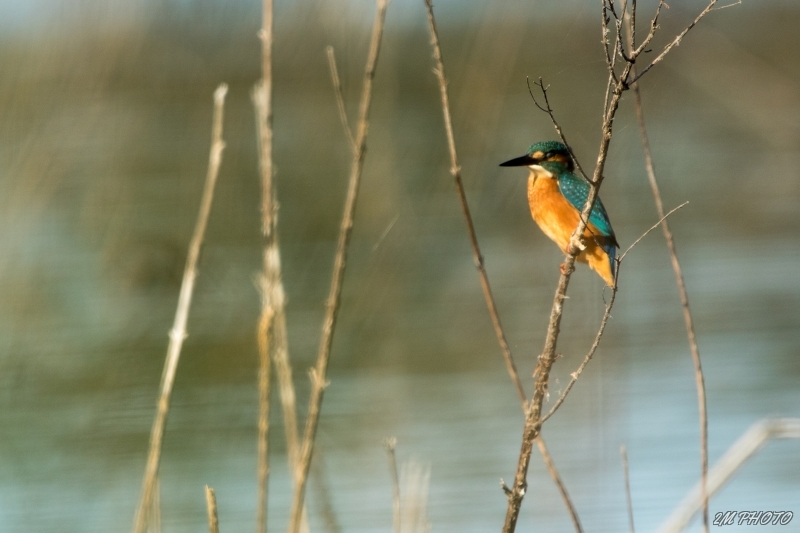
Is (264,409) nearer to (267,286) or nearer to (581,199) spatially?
(267,286)

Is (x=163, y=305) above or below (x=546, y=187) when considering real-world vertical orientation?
above

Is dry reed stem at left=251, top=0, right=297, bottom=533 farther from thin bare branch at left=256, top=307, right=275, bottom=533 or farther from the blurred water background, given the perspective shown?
the blurred water background

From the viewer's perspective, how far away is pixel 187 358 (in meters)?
4.37

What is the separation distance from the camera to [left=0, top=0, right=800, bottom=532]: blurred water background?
3645mm

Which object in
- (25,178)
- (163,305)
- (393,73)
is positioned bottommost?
(163,305)

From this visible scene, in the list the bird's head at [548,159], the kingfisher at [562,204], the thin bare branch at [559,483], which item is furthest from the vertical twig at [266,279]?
the bird's head at [548,159]

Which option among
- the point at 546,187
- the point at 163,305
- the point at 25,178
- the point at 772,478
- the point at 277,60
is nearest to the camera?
the point at 546,187

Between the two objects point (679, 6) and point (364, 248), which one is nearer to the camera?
point (679, 6)

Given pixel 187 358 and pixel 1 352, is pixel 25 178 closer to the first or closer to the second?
pixel 1 352

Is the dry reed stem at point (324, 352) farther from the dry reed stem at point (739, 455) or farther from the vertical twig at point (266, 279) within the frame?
the dry reed stem at point (739, 455)

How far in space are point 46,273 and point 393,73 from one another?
230cm

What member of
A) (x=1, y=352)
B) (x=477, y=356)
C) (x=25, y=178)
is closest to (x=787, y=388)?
(x=477, y=356)

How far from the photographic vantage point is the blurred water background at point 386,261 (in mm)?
3645

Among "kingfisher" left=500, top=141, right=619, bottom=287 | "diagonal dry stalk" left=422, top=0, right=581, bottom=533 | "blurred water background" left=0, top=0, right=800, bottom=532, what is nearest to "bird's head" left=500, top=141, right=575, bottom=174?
"kingfisher" left=500, top=141, right=619, bottom=287
